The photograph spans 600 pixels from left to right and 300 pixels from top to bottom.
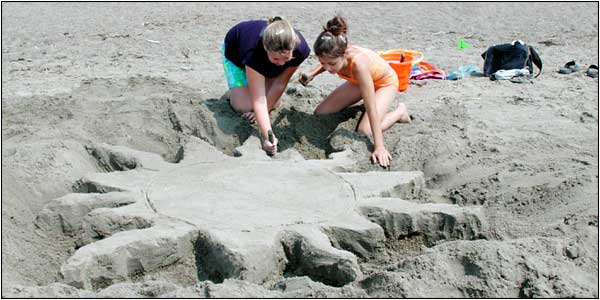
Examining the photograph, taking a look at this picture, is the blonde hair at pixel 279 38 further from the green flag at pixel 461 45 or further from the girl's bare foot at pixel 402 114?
the green flag at pixel 461 45

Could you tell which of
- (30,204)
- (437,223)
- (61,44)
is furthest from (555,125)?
(61,44)

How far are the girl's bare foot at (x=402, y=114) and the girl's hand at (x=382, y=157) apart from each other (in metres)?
0.47

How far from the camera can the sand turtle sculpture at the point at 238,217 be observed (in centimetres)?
341

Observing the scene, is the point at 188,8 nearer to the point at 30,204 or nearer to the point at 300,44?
the point at 300,44

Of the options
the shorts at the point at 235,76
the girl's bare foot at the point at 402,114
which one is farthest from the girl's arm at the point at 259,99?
the girl's bare foot at the point at 402,114

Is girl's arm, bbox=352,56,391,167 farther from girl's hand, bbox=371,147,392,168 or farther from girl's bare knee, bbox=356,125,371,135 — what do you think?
girl's bare knee, bbox=356,125,371,135

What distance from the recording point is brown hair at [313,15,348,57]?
4527 mm

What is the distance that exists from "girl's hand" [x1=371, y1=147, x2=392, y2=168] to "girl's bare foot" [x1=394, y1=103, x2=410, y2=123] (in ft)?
1.55

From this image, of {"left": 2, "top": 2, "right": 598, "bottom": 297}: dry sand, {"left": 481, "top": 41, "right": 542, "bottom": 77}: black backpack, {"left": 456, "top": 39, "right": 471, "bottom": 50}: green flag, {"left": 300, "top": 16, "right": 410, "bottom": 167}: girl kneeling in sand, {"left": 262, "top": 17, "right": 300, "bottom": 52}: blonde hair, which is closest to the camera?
{"left": 2, "top": 2, "right": 598, "bottom": 297}: dry sand

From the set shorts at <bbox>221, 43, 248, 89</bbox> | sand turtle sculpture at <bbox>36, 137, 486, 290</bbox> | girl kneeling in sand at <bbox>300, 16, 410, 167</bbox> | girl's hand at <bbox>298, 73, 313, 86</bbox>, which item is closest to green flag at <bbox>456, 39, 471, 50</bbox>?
girl kneeling in sand at <bbox>300, 16, 410, 167</bbox>

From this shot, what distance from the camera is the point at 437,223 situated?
3814mm

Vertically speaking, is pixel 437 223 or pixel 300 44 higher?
pixel 300 44

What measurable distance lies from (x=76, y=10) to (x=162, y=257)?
6104 mm

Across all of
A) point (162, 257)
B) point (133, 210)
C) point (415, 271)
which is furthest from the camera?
point (133, 210)
